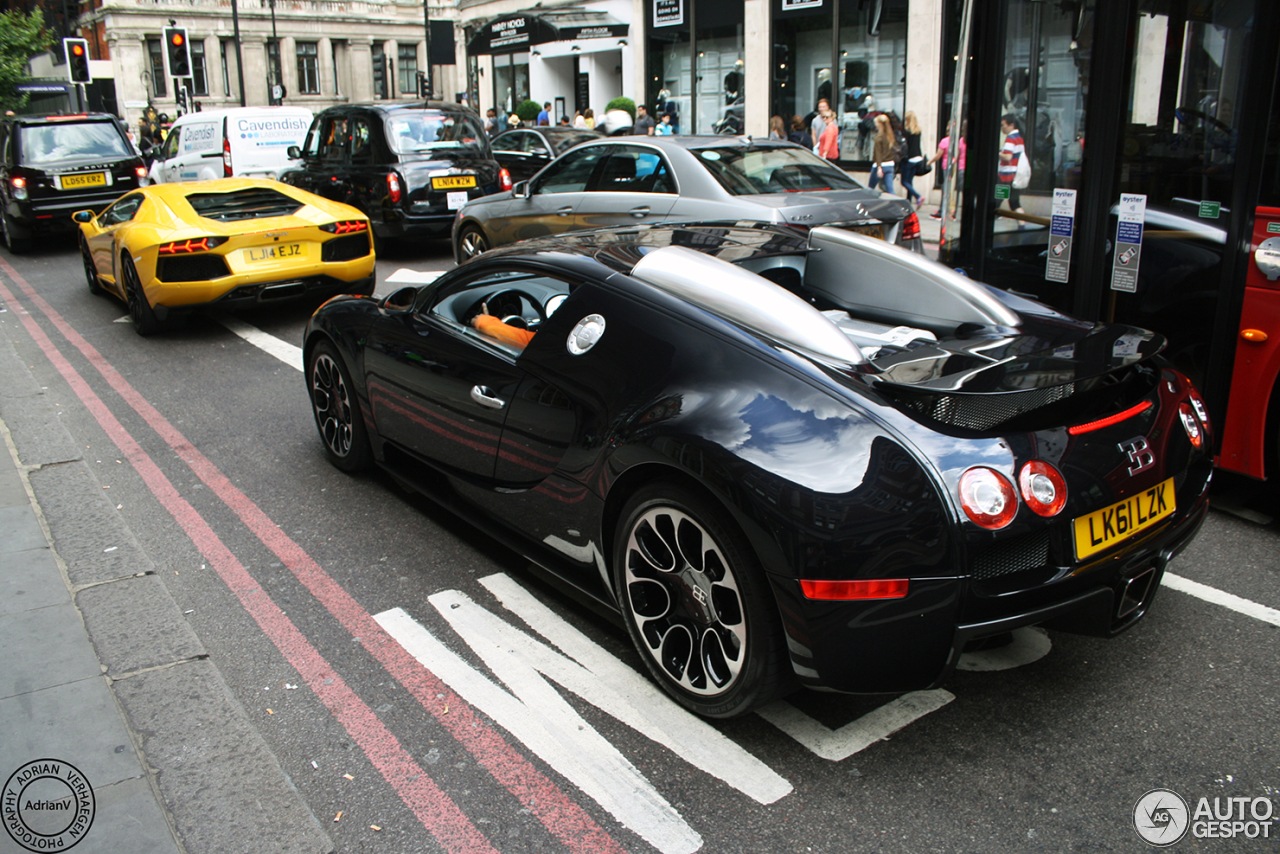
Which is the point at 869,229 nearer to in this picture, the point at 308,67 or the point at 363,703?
the point at 363,703

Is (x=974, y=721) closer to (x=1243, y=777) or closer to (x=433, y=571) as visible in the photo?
(x=1243, y=777)

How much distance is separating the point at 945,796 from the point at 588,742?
3.34 ft

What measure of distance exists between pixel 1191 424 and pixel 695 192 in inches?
215

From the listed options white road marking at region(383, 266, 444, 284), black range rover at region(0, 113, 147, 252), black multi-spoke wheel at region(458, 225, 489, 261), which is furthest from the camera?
black range rover at region(0, 113, 147, 252)

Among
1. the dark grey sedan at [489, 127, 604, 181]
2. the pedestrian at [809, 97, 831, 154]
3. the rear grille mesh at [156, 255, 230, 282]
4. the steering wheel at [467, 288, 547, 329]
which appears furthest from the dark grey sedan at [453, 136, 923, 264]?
the pedestrian at [809, 97, 831, 154]

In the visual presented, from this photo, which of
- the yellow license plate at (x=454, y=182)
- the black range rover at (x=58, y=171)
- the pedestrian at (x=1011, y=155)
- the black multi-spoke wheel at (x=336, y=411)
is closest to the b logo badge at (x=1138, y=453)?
the pedestrian at (x=1011, y=155)

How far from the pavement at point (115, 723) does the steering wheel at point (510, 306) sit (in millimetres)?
1653

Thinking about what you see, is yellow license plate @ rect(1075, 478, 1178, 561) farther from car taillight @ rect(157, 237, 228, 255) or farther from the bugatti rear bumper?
car taillight @ rect(157, 237, 228, 255)

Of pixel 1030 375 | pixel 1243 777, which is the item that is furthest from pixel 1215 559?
pixel 1030 375

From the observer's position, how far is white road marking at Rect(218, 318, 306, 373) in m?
7.91

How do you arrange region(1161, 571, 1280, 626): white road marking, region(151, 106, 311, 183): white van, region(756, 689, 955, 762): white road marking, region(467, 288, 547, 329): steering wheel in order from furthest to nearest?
1. region(151, 106, 311, 183): white van
2. region(467, 288, 547, 329): steering wheel
3. region(1161, 571, 1280, 626): white road marking
4. region(756, 689, 955, 762): white road marking

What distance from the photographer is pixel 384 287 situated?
10.4 metres

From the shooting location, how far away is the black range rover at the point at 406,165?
11391 mm

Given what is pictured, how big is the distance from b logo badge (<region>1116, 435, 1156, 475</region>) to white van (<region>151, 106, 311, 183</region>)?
47.9 feet
